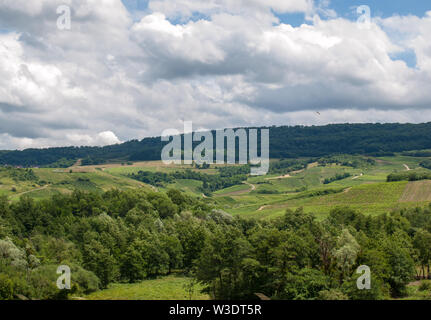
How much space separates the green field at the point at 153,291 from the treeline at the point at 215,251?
8.47 feet

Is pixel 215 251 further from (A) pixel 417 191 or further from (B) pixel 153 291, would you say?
(A) pixel 417 191

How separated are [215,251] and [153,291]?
18039mm

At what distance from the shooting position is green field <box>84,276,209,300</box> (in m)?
75.2

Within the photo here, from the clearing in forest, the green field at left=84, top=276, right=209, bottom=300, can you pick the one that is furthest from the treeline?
the clearing in forest

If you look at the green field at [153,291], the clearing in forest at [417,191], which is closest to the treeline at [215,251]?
the green field at [153,291]

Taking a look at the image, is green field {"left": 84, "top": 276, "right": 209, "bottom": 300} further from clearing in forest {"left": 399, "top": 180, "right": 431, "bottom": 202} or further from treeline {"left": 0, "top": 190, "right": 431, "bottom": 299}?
clearing in forest {"left": 399, "top": 180, "right": 431, "bottom": 202}

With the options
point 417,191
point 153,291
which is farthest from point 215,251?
point 417,191

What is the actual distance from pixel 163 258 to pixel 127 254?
344 inches

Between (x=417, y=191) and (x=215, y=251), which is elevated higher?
(x=417, y=191)

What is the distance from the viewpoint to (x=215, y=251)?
7319 cm

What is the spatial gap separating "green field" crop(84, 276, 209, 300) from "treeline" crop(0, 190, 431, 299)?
2.58 meters

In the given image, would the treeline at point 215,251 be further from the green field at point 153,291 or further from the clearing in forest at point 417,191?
the clearing in forest at point 417,191
